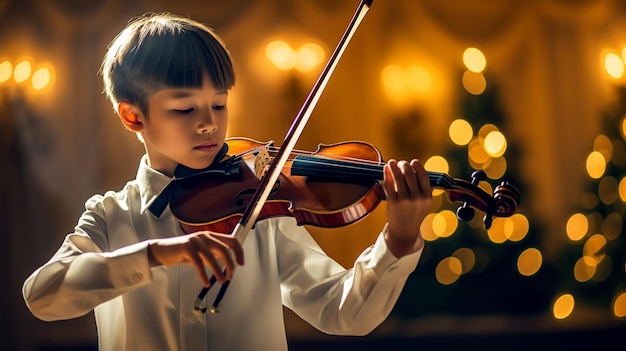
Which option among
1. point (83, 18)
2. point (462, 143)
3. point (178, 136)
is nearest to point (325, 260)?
point (178, 136)

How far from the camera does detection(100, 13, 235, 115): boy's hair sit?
3.98ft

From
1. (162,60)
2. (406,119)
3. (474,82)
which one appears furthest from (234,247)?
(474,82)

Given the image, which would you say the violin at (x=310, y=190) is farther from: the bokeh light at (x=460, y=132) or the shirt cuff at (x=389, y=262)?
the bokeh light at (x=460, y=132)

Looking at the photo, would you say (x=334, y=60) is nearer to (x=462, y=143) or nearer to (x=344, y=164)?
(x=344, y=164)

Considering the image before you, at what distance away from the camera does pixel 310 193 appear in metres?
1.24

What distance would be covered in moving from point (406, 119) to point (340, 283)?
211cm

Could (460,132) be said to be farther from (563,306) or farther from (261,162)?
(261,162)

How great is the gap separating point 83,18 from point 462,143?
5.22ft

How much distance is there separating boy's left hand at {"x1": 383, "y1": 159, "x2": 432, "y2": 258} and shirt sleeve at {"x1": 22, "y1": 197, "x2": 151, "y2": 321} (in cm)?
36

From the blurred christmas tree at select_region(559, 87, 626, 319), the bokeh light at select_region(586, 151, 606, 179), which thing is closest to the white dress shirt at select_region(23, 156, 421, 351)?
the blurred christmas tree at select_region(559, 87, 626, 319)

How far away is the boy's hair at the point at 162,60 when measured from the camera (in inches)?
47.8

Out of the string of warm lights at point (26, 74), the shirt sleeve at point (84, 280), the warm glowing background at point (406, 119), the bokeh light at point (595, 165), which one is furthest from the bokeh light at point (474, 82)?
the shirt sleeve at point (84, 280)

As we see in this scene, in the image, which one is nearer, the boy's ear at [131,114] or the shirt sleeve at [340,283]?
the shirt sleeve at [340,283]

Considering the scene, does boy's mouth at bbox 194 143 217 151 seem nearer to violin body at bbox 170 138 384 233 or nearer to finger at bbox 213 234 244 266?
violin body at bbox 170 138 384 233
